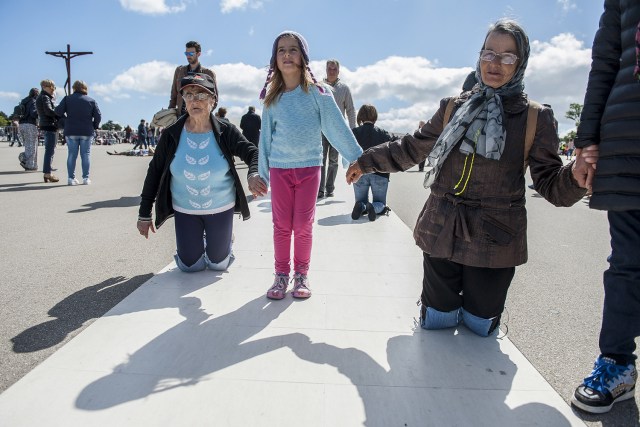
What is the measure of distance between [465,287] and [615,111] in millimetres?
1251

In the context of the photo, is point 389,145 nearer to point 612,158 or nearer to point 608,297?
point 612,158

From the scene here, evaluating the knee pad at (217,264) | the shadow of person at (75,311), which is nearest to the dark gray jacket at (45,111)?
the shadow of person at (75,311)

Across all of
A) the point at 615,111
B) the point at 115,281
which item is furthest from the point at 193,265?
the point at 615,111

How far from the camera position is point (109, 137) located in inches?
1967

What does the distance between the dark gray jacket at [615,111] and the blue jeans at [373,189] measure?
4.65m

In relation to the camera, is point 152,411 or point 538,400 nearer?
point 152,411

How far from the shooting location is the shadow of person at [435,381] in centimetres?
204

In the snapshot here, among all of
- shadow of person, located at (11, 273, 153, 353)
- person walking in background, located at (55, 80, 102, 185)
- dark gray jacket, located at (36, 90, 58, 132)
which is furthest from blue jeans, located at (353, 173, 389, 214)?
dark gray jacket, located at (36, 90, 58, 132)

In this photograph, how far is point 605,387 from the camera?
2.11 meters

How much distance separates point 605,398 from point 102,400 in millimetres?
2271

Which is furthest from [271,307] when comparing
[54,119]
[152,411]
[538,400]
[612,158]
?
[54,119]

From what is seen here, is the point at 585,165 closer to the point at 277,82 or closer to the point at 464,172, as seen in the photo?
the point at 464,172

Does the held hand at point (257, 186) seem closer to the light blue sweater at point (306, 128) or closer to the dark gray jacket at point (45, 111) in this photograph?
the light blue sweater at point (306, 128)

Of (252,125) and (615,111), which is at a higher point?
(252,125)
